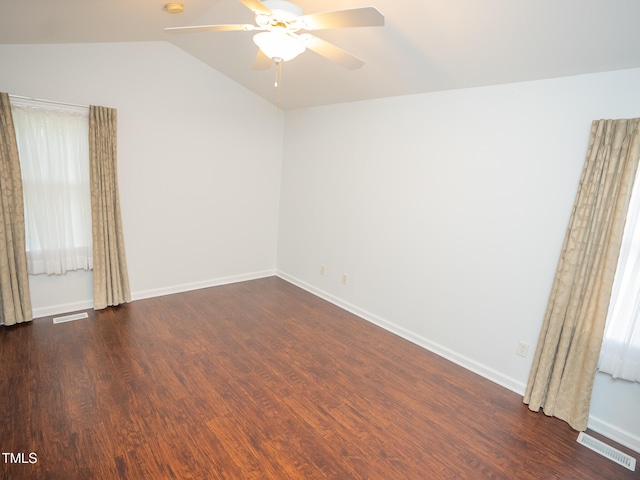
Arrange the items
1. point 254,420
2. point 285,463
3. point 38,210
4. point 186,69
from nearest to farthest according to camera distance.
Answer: point 285,463
point 254,420
point 38,210
point 186,69

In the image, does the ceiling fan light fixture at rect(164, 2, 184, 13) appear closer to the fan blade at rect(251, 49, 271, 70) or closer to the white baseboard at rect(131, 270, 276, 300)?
the fan blade at rect(251, 49, 271, 70)

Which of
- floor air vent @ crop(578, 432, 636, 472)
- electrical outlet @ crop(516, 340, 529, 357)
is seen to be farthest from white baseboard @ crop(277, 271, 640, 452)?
electrical outlet @ crop(516, 340, 529, 357)

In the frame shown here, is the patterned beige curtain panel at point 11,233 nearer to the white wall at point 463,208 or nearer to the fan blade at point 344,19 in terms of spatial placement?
the fan blade at point 344,19

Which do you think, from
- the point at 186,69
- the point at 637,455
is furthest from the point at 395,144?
the point at 637,455

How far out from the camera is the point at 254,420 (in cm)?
214

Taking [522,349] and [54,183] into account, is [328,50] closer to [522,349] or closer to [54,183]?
[522,349]

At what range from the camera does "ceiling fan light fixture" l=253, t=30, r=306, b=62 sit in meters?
1.62

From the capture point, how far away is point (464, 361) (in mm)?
2957

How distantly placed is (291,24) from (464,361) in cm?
291

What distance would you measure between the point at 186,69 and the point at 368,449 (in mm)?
4014

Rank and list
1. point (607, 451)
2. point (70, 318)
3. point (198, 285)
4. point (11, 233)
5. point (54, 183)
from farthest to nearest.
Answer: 1. point (198, 285)
2. point (70, 318)
3. point (54, 183)
4. point (11, 233)
5. point (607, 451)

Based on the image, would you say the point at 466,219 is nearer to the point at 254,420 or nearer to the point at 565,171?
the point at 565,171

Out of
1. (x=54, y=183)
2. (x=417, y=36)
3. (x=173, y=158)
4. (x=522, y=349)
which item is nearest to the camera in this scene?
(x=417, y=36)

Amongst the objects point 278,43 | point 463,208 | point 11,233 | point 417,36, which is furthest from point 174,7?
point 463,208
